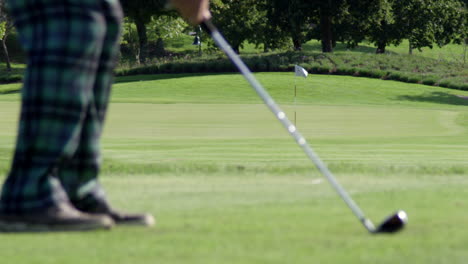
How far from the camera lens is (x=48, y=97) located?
3131mm

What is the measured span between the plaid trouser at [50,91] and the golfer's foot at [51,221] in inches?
1.3

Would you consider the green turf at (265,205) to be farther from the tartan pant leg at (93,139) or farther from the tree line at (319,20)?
the tree line at (319,20)

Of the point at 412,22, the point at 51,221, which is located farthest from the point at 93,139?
the point at 412,22

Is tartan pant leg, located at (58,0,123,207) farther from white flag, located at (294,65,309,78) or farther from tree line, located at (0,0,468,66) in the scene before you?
tree line, located at (0,0,468,66)

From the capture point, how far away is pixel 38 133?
10.2 ft

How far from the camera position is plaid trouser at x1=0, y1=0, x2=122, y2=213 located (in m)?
3.12

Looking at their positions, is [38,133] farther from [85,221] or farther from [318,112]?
[318,112]

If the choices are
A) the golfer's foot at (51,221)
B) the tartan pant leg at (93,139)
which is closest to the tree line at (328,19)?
the tartan pant leg at (93,139)

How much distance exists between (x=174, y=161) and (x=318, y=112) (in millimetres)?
15374

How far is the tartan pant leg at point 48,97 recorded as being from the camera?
10.2 ft

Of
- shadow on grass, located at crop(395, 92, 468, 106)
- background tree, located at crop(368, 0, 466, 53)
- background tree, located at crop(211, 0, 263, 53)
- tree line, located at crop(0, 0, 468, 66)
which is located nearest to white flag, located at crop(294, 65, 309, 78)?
shadow on grass, located at crop(395, 92, 468, 106)

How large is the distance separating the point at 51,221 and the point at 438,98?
33.5m

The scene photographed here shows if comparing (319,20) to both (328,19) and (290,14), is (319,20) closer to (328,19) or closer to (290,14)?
(328,19)

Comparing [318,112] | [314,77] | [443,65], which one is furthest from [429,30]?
[318,112]
